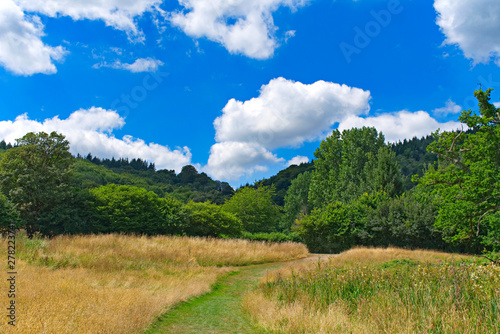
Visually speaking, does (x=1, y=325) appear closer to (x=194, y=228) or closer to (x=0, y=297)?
(x=0, y=297)

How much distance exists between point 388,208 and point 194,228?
19.2 m

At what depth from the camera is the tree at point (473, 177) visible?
57.1 feet

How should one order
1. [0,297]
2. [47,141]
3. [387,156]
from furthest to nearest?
[387,156] < [47,141] < [0,297]

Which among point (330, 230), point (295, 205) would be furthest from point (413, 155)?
point (330, 230)

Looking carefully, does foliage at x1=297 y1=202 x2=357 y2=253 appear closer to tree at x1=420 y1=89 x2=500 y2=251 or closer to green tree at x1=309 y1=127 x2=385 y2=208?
green tree at x1=309 y1=127 x2=385 y2=208

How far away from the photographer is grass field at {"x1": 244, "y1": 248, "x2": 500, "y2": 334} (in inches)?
193

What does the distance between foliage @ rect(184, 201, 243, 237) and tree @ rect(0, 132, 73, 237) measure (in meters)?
11.5

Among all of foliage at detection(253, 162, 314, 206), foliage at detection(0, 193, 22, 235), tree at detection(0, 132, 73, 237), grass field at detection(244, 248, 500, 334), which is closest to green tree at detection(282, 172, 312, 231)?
foliage at detection(253, 162, 314, 206)

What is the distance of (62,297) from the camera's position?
6.17m

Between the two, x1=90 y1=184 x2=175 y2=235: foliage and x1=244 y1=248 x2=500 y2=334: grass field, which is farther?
x1=90 y1=184 x2=175 y2=235: foliage

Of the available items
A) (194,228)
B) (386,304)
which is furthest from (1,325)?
(194,228)

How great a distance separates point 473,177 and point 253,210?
28.2 meters

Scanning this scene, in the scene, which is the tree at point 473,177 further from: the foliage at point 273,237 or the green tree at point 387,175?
the foliage at point 273,237

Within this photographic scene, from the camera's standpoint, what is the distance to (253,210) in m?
42.2
